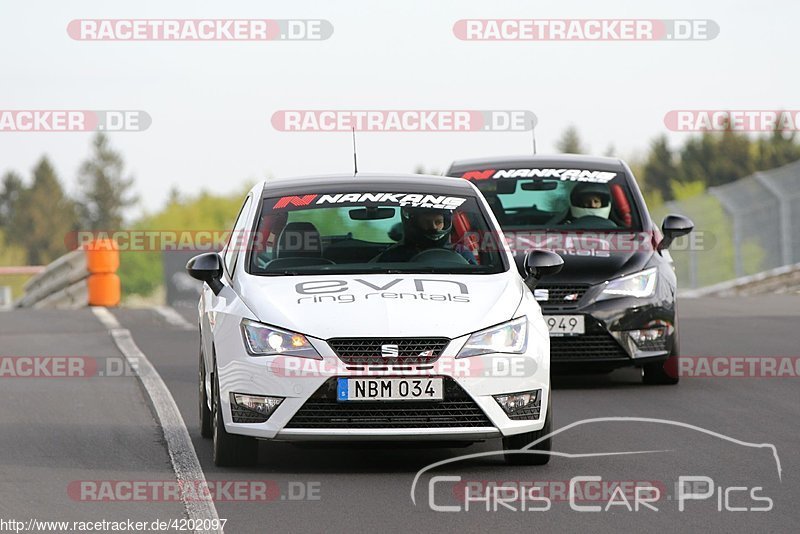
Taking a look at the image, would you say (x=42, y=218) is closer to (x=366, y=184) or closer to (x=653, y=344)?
(x=653, y=344)

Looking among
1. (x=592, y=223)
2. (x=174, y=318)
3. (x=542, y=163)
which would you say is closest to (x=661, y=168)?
(x=174, y=318)

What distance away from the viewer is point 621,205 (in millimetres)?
13688

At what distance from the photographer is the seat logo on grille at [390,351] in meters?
8.18

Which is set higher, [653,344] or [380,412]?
[380,412]

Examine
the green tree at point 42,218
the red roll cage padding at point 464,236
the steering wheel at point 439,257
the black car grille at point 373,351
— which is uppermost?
the red roll cage padding at point 464,236

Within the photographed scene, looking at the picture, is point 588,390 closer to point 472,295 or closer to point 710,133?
point 472,295

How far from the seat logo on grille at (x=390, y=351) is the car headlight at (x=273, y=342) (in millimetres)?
320

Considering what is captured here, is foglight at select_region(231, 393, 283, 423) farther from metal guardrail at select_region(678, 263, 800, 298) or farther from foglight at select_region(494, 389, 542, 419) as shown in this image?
metal guardrail at select_region(678, 263, 800, 298)

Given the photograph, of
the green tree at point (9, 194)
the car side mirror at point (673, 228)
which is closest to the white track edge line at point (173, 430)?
the car side mirror at point (673, 228)

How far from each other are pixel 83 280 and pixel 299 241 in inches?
620

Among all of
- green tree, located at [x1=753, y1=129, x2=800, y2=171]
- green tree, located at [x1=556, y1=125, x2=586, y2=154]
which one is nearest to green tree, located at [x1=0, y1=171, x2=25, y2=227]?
green tree, located at [x1=556, y1=125, x2=586, y2=154]

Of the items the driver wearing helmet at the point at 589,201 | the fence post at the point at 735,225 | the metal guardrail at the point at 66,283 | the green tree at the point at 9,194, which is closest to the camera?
the driver wearing helmet at the point at 589,201

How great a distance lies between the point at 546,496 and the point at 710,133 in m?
135

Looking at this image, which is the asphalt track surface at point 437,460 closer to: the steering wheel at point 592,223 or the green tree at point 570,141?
the steering wheel at point 592,223
